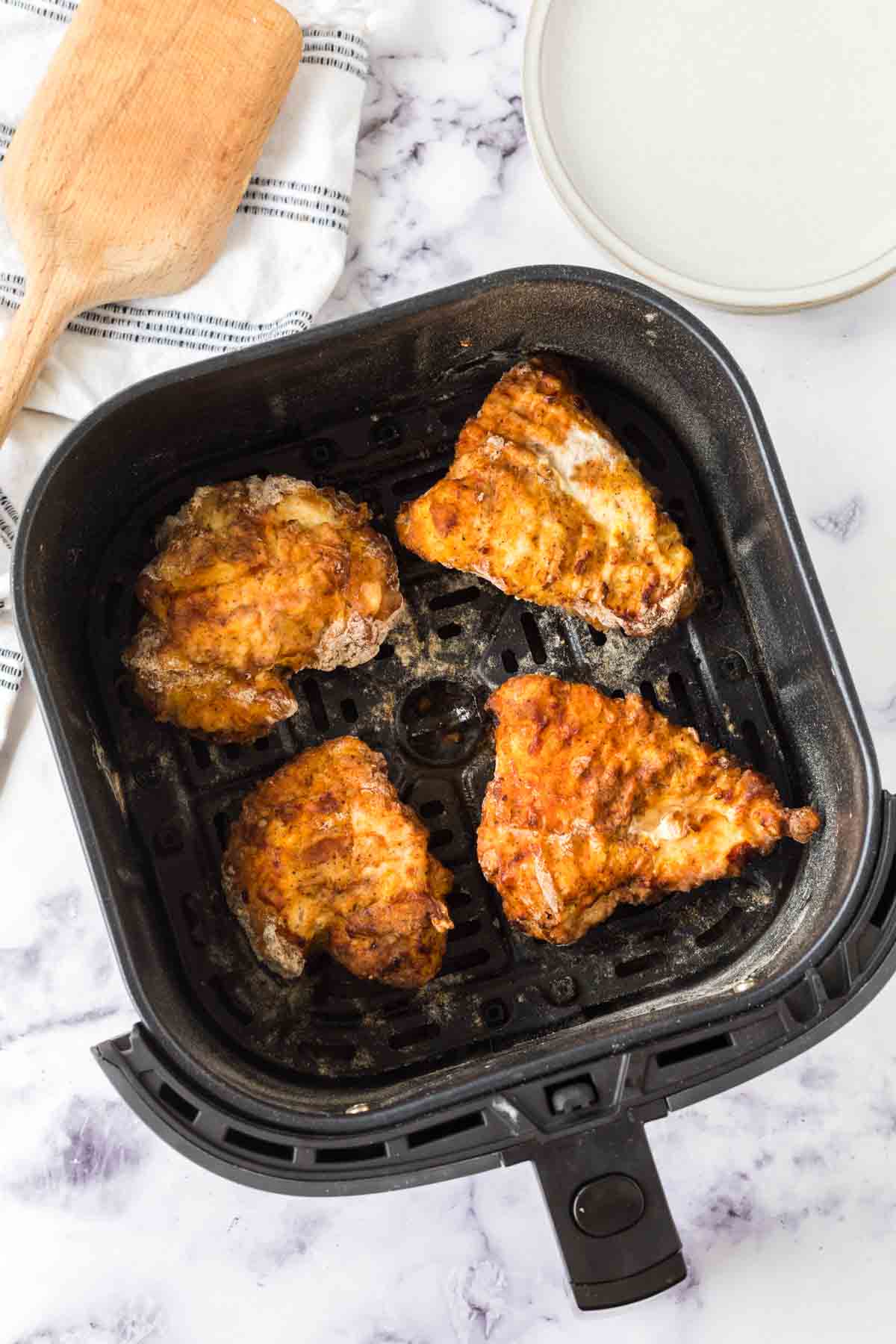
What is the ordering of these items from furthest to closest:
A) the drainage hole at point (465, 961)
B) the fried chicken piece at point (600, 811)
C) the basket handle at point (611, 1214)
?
the drainage hole at point (465, 961), the fried chicken piece at point (600, 811), the basket handle at point (611, 1214)

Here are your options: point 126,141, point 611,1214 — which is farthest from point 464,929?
point 126,141

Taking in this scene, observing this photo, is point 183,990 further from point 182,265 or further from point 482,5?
point 482,5

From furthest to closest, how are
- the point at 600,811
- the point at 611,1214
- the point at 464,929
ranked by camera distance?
the point at 464,929 < the point at 600,811 < the point at 611,1214

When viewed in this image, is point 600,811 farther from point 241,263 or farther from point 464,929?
point 241,263

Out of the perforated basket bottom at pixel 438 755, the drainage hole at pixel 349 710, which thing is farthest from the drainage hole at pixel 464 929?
the drainage hole at pixel 349 710

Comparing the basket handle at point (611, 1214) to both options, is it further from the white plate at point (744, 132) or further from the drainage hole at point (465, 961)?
the white plate at point (744, 132)

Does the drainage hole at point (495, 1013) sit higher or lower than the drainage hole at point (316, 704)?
lower
